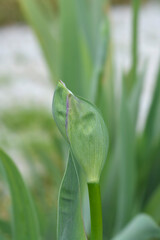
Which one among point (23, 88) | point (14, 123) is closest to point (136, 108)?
point (14, 123)

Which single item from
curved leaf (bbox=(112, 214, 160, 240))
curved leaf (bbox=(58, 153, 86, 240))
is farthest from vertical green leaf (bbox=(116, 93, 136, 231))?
curved leaf (bbox=(58, 153, 86, 240))

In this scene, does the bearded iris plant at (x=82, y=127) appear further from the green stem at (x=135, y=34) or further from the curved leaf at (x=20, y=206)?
the green stem at (x=135, y=34)

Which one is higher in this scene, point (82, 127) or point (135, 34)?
point (82, 127)

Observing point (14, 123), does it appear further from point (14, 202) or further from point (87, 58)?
point (14, 202)

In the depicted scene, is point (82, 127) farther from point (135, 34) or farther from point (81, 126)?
point (135, 34)

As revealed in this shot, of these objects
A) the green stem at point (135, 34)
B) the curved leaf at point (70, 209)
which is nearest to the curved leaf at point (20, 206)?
the curved leaf at point (70, 209)

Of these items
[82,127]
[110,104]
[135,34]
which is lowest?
[110,104]

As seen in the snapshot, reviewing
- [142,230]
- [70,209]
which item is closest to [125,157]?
Result: [142,230]
